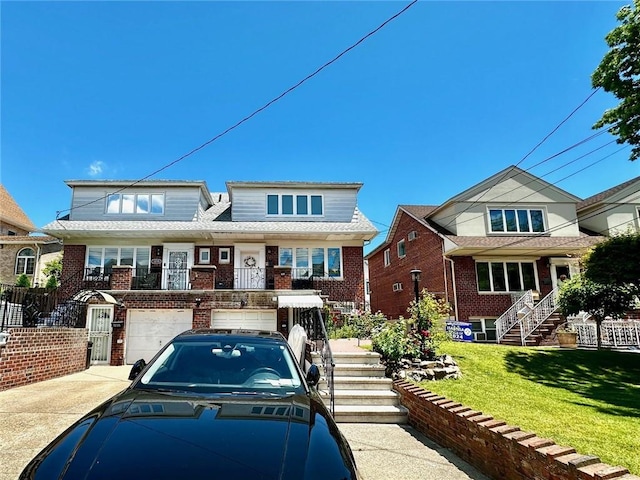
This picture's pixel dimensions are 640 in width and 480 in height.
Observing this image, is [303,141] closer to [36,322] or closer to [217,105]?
[217,105]

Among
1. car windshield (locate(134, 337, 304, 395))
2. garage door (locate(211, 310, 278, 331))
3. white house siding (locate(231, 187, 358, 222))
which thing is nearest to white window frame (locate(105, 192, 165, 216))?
white house siding (locate(231, 187, 358, 222))

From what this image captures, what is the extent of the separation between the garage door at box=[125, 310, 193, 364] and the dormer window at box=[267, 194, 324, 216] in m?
6.76

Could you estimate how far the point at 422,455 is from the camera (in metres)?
5.05

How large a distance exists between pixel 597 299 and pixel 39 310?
19.9 meters

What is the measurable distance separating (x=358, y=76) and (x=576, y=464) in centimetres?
904

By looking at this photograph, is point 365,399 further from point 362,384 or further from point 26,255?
point 26,255

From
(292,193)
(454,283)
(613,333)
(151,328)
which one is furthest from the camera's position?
(292,193)

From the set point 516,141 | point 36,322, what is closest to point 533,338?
point 516,141

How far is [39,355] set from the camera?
32.6 feet

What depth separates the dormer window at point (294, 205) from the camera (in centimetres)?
1931

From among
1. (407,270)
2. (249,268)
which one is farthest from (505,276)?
(249,268)

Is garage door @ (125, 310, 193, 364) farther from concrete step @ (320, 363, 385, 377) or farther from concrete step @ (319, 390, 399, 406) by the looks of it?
concrete step @ (319, 390, 399, 406)

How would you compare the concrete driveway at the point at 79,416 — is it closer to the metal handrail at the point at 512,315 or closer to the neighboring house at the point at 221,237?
the neighboring house at the point at 221,237

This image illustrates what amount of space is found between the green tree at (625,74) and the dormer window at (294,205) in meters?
11.9
